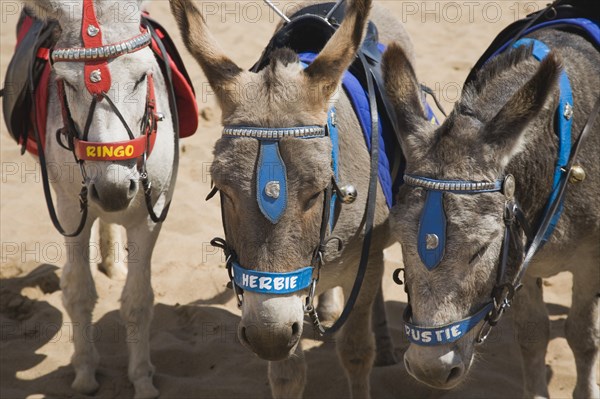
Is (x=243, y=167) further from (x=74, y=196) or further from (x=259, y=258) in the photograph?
(x=74, y=196)

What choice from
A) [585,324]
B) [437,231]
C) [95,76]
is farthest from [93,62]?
[585,324]

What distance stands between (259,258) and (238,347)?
2.12m

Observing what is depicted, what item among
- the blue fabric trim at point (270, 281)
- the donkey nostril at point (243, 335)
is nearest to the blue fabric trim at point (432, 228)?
the blue fabric trim at point (270, 281)

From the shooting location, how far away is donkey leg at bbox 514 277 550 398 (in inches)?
153

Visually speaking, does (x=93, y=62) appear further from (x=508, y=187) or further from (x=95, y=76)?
(x=508, y=187)

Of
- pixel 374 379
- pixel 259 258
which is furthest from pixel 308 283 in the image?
pixel 374 379

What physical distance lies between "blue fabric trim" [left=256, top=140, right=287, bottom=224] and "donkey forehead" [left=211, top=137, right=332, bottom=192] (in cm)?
3

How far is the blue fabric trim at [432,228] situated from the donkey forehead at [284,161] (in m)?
0.43

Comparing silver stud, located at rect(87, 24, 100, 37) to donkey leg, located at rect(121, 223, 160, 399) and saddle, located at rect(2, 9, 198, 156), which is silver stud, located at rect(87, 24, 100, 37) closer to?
saddle, located at rect(2, 9, 198, 156)

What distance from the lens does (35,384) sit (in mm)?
4473

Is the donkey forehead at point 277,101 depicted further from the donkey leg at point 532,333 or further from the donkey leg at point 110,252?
the donkey leg at point 110,252

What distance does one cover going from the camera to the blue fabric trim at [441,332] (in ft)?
8.91

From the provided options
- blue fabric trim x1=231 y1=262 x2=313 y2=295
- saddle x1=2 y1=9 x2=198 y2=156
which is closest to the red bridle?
saddle x1=2 y1=9 x2=198 y2=156

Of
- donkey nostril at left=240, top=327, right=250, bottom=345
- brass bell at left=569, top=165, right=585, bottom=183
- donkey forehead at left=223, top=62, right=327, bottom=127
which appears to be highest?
donkey forehead at left=223, top=62, right=327, bottom=127
